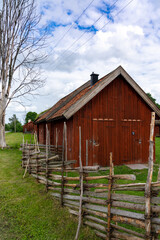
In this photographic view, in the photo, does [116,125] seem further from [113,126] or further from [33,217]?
[33,217]

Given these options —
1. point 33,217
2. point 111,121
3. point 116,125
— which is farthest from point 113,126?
point 33,217

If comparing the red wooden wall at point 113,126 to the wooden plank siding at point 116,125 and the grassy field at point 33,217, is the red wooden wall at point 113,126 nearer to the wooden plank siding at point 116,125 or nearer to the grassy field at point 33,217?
the wooden plank siding at point 116,125

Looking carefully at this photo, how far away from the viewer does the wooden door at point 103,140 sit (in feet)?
33.3

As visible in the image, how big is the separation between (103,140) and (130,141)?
2.03 meters

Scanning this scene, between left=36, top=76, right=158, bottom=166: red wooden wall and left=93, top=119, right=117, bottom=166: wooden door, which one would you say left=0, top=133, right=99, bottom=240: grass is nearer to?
left=36, top=76, right=158, bottom=166: red wooden wall

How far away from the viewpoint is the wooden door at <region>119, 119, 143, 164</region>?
10961mm

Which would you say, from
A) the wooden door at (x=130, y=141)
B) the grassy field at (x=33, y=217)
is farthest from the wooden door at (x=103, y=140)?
the grassy field at (x=33, y=217)

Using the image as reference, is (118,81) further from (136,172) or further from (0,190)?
(0,190)

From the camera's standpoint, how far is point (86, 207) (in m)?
4.38

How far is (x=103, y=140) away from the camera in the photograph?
409 inches

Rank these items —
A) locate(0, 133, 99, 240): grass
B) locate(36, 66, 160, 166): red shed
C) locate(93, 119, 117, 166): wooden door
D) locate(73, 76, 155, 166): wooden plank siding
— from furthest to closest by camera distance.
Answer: locate(93, 119, 117, 166): wooden door
locate(73, 76, 155, 166): wooden plank siding
locate(36, 66, 160, 166): red shed
locate(0, 133, 99, 240): grass

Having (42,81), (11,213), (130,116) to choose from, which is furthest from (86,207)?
(42,81)

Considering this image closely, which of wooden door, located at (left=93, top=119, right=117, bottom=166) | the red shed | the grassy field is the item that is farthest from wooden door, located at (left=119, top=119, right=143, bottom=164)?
the grassy field

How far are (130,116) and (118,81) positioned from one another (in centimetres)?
236
